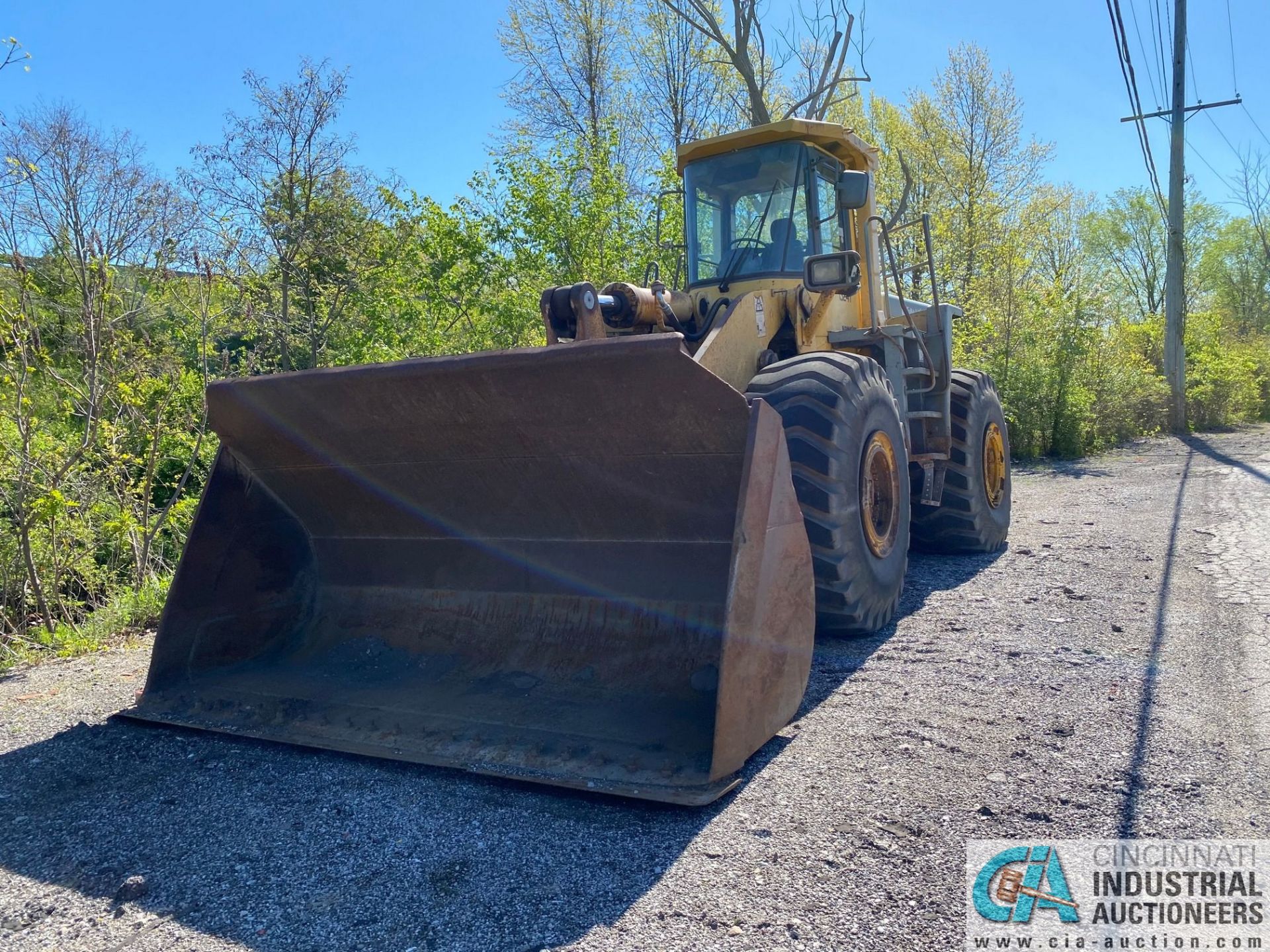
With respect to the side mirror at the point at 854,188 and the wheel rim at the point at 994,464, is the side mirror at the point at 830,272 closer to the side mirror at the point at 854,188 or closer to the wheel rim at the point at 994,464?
the side mirror at the point at 854,188

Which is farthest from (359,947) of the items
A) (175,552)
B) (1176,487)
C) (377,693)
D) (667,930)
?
(1176,487)

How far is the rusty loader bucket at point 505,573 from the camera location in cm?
323

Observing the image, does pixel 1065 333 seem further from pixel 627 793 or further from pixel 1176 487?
pixel 627 793

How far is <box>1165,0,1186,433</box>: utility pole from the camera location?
1978 centimetres

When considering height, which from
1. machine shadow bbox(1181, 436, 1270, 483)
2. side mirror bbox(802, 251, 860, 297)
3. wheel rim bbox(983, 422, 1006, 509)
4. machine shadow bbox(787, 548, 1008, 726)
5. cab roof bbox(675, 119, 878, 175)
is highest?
cab roof bbox(675, 119, 878, 175)

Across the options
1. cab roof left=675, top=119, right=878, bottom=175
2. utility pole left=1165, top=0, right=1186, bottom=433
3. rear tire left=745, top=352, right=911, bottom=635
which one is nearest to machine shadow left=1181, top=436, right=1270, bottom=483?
utility pole left=1165, top=0, right=1186, bottom=433

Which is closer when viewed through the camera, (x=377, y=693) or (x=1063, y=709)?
(x=1063, y=709)

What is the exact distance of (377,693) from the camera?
394 cm

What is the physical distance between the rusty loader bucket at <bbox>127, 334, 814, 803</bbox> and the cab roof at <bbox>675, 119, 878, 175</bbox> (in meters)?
2.64

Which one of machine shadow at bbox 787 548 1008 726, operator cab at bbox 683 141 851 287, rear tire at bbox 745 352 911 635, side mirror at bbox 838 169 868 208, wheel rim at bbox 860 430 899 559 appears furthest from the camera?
operator cab at bbox 683 141 851 287

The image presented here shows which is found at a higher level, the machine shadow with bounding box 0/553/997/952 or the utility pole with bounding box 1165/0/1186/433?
the utility pole with bounding box 1165/0/1186/433

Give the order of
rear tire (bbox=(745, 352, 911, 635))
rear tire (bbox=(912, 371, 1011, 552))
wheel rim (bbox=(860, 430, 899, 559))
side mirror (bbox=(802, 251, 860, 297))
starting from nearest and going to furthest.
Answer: rear tire (bbox=(745, 352, 911, 635)) → wheel rim (bbox=(860, 430, 899, 559)) → side mirror (bbox=(802, 251, 860, 297)) → rear tire (bbox=(912, 371, 1011, 552))

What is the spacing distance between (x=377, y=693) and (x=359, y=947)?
1.68 metres

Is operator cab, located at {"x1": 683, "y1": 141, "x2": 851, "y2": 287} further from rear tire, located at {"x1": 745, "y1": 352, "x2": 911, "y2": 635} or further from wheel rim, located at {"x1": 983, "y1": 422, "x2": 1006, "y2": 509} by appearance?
wheel rim, located at {"x1": 983, "y1": 422, "x2": 1006, "y2": 509}
